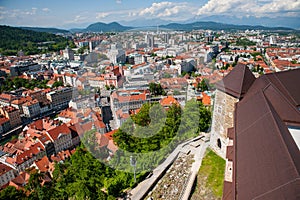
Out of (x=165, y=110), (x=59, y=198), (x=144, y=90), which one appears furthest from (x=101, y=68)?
(x=59, y=198)

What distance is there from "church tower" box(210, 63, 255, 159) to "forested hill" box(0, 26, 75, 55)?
67.8 meters

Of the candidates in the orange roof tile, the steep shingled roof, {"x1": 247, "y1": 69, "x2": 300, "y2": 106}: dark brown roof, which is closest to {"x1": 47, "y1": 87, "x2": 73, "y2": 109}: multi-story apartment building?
the orange roof tile

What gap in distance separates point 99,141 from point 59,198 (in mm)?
3479

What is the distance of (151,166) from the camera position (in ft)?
29.3

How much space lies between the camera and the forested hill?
69.8 m

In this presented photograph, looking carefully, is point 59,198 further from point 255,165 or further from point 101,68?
point 255,165

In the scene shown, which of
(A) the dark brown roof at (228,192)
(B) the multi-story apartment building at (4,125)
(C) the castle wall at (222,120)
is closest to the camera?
(A) the dark brown roof at (228,192)

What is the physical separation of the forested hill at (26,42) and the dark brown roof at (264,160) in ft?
232

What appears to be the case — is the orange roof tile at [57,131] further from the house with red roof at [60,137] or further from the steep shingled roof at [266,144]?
the steep shingled roof at [266,144]

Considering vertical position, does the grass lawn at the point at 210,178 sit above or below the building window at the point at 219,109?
below

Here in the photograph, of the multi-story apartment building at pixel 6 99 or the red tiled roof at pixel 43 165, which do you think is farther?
the multi-story apartment building at pixel 6 99

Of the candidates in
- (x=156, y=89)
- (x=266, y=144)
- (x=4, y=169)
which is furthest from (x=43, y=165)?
(x=266, y=144)

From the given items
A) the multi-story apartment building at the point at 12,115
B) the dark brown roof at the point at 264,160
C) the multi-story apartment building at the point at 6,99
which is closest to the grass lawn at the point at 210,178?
the dark brown roof at the point at 264,160

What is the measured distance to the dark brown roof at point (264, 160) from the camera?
3043mm
